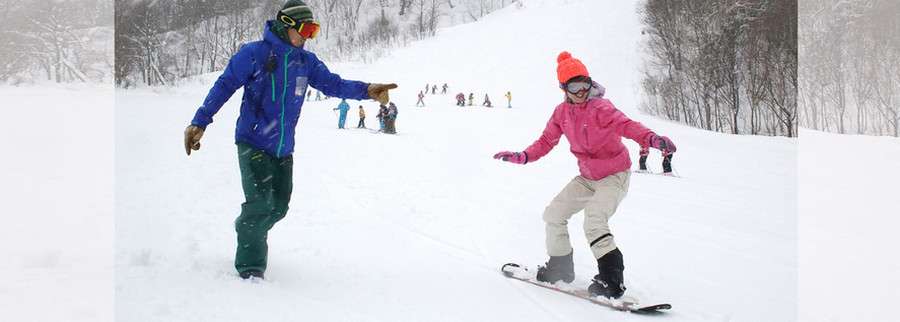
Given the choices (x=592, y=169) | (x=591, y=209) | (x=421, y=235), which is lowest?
(x=421, y=235)

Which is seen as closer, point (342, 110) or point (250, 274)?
point (250, 274)

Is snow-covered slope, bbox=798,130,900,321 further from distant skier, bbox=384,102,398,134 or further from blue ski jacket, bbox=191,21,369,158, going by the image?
distant skier, bbox=384,102,398,134

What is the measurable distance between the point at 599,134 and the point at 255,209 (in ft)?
7.11

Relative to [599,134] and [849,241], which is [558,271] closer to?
[599,134]

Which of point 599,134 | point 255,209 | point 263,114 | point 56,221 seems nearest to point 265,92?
point 263,114

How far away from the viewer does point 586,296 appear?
333 centimetres

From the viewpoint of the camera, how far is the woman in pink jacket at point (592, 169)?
322cm

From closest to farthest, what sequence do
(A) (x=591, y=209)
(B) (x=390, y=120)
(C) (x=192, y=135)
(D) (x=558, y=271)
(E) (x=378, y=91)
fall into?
(C) (x=192, y=135) → (A) (x=591, y=209) → (E) (x=378, y=91) → (D) (x=558, y=271) → (B) (x=390, y=120)

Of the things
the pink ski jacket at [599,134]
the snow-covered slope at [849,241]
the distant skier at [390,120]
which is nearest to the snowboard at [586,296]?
the pink ski jacket at [599,134]

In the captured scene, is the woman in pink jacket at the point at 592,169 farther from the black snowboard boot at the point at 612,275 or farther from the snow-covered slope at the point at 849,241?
the snow-covered slope at the point at 849,241

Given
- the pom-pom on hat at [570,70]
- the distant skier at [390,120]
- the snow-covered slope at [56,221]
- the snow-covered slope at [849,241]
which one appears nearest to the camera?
the snow-covered slope at [56,221]

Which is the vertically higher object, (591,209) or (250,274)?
(591,209)

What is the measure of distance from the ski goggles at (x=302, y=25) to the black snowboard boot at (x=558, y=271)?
220 centimetres

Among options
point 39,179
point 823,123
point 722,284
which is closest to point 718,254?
point 722,284
